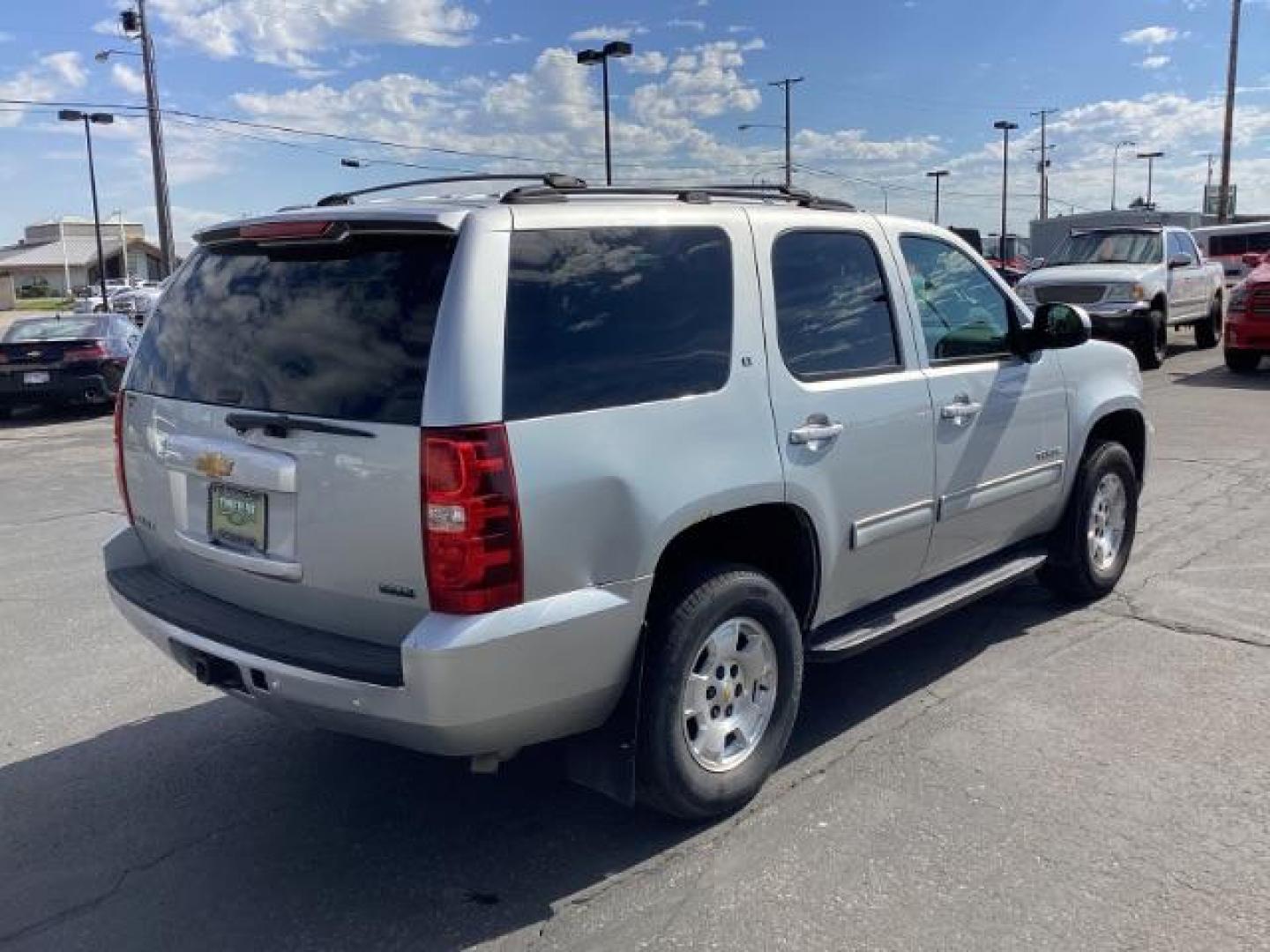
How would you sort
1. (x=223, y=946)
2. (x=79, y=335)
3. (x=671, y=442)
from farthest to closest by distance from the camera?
(x=79, y=335)
(x=671, y=442)
(x=223, y=946)

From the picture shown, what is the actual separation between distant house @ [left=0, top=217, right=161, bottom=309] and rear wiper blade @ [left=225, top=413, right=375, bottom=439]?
277ft

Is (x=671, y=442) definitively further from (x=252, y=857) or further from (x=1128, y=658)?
(x=1128, y=658)

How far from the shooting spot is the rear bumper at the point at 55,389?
14.8 m

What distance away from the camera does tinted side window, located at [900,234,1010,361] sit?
14.7 ft

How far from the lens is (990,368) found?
469 cm

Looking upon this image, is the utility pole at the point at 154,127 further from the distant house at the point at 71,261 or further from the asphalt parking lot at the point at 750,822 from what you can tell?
the distant house at the point at 71,261

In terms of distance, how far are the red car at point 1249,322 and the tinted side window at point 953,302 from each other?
12565 millimetres

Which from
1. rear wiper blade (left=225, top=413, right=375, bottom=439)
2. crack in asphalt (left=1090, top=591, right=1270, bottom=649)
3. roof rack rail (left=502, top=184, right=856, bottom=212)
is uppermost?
roof rack rail (left=502, top=184, right=856, bottom=212)

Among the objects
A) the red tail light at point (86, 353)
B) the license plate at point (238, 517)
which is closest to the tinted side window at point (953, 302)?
the license plate at point (238, 517)

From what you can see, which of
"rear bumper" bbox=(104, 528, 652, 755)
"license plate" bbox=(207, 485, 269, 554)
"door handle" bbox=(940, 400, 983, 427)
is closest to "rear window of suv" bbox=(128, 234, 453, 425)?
"license plate" bbox=(207, 485, 269, 554)

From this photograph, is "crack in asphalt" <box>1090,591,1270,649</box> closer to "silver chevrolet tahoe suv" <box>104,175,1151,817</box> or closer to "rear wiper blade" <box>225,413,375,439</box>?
"silver chevrolet tahoe suv" <box>104,175,1151,817</box>

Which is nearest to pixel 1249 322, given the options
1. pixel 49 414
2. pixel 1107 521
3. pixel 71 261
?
pixel 1107 521

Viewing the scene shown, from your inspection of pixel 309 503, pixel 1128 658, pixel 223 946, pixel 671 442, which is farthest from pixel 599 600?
pixel 1128 658

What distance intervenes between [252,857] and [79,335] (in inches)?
536
